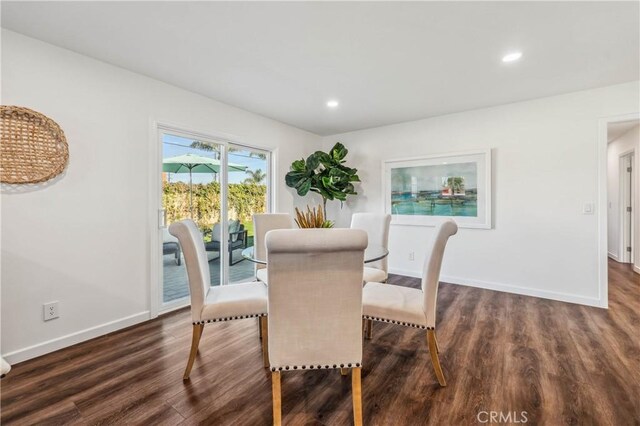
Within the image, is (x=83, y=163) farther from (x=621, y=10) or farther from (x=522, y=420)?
(x=621, y=10)

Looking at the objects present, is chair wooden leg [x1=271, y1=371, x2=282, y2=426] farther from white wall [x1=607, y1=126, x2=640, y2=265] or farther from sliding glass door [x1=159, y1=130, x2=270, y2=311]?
white wall [x1=607, y1=126, x2=640, y2=265]

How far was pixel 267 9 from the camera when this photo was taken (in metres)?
1.83

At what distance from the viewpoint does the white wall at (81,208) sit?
2.09 m

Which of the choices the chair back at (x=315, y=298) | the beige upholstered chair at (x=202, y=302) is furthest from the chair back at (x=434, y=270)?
the beige upholstered chair at (x=202, y=302)

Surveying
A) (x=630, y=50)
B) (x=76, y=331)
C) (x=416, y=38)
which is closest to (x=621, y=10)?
(x=630, y=50)

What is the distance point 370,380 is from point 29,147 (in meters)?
2.96

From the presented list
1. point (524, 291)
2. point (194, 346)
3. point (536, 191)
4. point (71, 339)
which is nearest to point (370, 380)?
point (194, 346)

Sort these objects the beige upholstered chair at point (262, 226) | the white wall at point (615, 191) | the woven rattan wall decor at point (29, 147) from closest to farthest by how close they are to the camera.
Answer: the woven rattan wall decor at point (29, 147)
the beige upholstered chair at point (262, 226)
the white wall at point (615, 191)

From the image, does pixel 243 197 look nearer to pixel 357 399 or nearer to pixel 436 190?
pixel 436 190

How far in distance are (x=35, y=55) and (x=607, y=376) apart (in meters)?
4.67

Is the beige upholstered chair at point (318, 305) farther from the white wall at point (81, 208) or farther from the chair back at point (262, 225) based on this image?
the white wall at point (81, 208)

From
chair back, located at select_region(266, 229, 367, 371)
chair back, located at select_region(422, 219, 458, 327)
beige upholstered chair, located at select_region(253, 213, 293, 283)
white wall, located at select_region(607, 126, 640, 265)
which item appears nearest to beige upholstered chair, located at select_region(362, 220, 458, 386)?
chair back, located at select_region(422, 219, 458, 327)

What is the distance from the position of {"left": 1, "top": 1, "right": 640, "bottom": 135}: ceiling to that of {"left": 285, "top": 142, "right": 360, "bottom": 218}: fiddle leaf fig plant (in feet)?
4.03

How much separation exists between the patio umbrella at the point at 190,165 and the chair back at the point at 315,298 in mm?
2365
